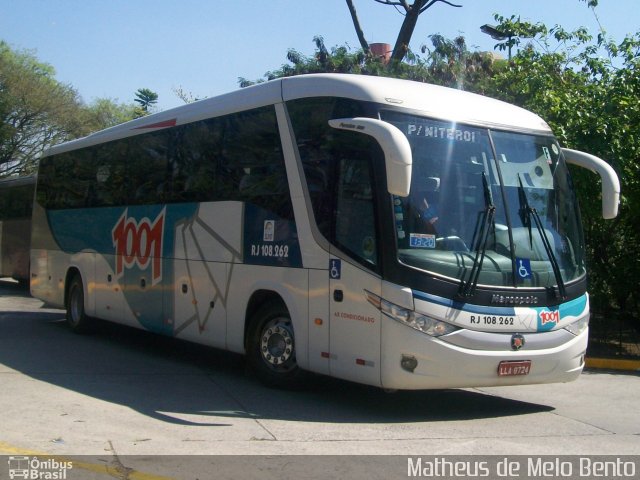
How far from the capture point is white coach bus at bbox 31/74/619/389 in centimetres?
813

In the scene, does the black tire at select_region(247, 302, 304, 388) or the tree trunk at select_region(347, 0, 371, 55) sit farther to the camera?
the tree trunk at select_region(347, 0, 371, 55)

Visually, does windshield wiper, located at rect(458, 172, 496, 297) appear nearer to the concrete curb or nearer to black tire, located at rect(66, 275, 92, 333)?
the concrete curb

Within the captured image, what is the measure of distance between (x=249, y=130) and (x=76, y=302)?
261 inches

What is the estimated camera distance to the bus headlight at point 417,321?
8.04m

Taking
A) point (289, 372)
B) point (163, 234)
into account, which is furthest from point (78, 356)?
point (289, 372)

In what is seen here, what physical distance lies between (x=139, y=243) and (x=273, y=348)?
401cm

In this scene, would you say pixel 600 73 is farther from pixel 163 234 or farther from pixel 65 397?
pixel 65 397

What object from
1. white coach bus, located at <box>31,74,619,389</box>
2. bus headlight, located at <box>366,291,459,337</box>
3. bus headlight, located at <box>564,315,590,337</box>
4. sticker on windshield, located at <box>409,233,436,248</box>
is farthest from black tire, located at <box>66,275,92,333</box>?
bus headlight, located at <box>564,315,590,337</box>

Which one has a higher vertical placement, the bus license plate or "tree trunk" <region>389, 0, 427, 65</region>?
"tree trunk" <region>389, 0, 427, 65</region>

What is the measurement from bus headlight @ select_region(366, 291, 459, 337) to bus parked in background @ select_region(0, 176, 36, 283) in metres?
17.7

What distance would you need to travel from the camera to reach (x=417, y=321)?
26.4 ft

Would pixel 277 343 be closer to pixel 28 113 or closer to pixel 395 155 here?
pixel 395 155

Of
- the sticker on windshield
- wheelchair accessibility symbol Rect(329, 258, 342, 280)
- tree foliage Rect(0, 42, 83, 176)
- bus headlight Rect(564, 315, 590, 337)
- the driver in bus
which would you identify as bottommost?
bus headlight Rect(564, 315, 590, 337)

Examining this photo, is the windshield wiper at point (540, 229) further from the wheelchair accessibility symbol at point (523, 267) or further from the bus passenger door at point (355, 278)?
the bus passenger door at point (355, 278)
